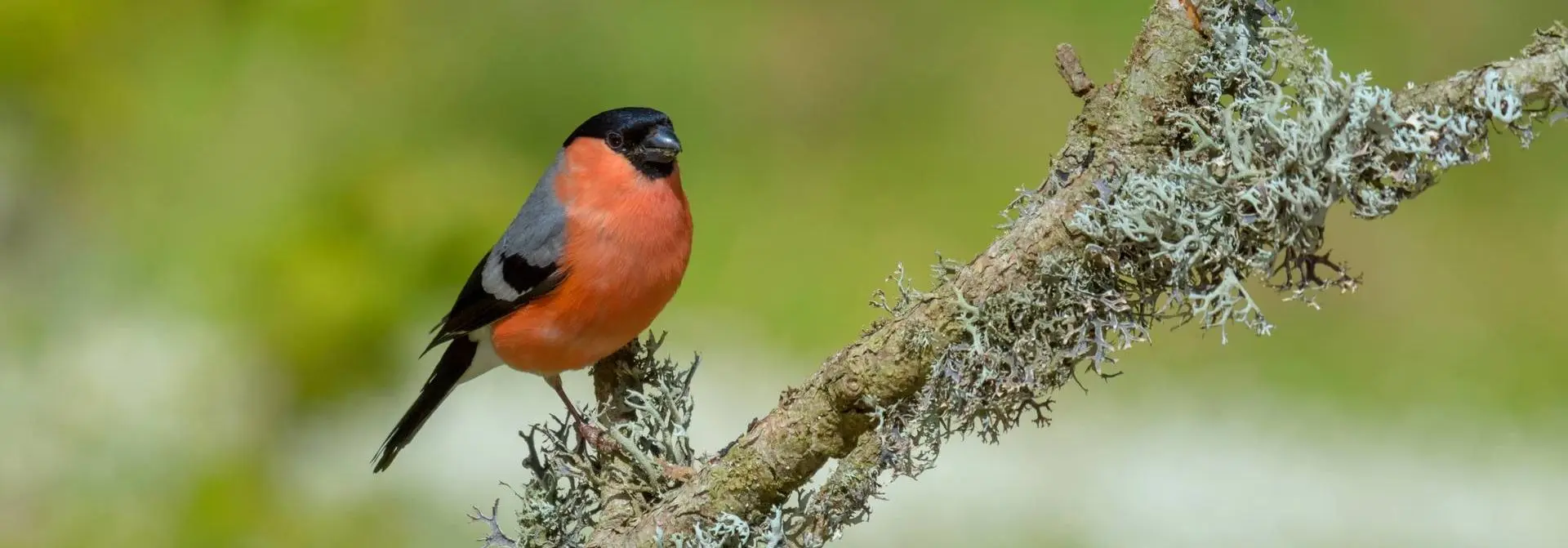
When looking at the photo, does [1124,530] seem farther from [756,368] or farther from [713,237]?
[713,237]

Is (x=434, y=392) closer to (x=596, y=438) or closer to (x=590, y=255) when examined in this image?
(x=590, y=255)

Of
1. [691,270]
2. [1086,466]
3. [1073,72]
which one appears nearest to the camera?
[1073,72]

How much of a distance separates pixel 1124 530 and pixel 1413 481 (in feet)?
1.93

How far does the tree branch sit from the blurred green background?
1.12 meters

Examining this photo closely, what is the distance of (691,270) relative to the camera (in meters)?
3.16

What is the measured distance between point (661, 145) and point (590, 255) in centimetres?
18

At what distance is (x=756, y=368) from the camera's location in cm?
301

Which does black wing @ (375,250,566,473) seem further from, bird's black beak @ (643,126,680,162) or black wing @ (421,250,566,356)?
bird's black beak @ (643,126,680,162)

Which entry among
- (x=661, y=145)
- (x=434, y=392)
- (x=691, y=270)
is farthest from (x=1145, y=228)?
(x=691, y=270)

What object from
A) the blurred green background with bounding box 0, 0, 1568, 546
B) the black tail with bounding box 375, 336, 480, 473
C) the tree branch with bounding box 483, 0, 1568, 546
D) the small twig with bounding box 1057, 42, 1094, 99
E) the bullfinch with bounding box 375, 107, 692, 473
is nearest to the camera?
the tree branch with bounding box 483, 0, 1568, 546

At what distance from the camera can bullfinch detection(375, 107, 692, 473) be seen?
5.68 ft

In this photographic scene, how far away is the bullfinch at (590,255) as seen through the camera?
1.73 metres

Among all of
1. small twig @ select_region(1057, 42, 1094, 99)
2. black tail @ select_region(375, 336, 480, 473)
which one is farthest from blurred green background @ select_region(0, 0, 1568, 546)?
small twig @ select_region(1057, 42, 1094, 99)

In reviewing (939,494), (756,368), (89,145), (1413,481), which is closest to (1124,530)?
(939,494)
